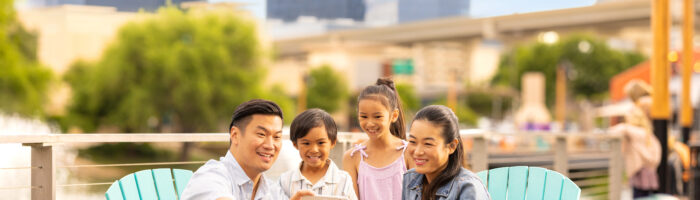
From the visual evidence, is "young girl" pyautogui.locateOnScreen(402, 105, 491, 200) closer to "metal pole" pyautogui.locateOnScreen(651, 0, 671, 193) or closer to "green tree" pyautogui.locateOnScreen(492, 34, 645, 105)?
"metal pole" pyautogui.locateOnScreen(651, 0, 671, 193)

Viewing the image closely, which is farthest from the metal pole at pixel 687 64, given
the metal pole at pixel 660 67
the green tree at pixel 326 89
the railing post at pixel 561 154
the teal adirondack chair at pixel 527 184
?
the green tree at pixel 326 89

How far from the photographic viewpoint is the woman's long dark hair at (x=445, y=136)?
2737 mm

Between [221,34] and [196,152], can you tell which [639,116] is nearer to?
[221,34]

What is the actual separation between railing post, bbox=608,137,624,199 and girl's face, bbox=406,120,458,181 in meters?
4.68

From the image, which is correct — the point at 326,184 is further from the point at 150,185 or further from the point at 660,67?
the point at 660,67

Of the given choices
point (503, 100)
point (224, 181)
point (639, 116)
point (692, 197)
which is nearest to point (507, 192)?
point (224, 181)

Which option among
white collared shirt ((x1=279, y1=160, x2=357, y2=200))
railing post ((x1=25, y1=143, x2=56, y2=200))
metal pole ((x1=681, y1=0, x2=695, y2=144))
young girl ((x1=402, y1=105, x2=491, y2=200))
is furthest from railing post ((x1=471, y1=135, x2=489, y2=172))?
metal pole ((x1=681, y1=0, x2=695, y2=144))

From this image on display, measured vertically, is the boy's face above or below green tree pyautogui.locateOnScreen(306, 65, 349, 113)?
below

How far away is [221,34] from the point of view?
34219mm

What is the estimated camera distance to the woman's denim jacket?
2.61 metres

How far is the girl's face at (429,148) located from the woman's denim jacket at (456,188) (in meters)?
0.08

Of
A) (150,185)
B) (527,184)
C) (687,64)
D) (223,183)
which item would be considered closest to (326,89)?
(687,64)

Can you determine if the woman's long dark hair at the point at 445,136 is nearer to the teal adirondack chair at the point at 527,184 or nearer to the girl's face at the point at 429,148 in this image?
the girl's face at the point at 429,148

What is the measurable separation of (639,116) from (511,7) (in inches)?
66.6
